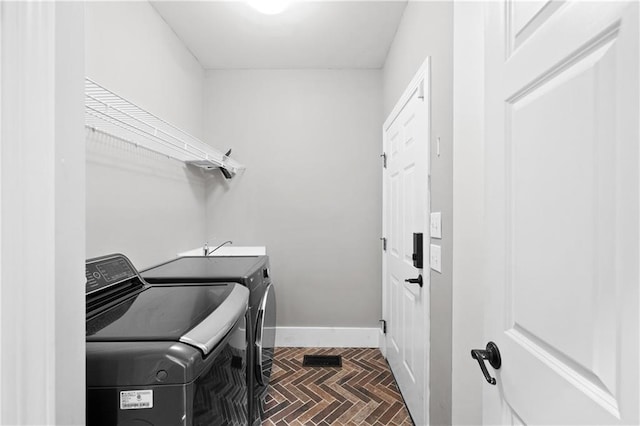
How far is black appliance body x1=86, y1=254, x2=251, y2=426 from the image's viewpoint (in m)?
0.73

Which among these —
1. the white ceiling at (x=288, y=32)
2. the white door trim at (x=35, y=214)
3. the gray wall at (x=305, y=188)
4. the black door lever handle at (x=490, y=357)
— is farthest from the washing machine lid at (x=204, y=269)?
the white ceiling at (x=288, y=32)

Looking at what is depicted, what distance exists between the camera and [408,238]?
2.02 metres

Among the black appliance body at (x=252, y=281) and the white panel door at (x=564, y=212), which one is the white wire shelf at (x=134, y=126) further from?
the white panel door at (x=564, y=212)

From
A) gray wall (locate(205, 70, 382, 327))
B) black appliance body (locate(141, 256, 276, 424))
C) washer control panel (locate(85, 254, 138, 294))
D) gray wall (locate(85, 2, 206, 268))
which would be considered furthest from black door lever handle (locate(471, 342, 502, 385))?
gray wall (locate(205, 70, 382, 327))

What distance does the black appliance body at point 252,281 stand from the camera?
1521 mm

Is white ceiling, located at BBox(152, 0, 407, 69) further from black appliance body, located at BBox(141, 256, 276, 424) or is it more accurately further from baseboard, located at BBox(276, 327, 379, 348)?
baseboard, located at BBox(276, 327, 379, 348)

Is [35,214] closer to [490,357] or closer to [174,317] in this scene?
[174,317]

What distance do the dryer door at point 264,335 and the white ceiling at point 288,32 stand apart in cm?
199

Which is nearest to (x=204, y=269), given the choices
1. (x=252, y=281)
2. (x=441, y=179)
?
(x=252, y=281)

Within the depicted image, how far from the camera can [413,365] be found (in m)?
1.85

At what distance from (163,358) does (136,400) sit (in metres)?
0.11

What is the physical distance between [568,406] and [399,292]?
5.57 feet

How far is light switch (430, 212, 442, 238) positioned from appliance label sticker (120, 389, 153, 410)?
124cm

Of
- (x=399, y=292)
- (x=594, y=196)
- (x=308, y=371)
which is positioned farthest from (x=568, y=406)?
(x=308, y=371)
